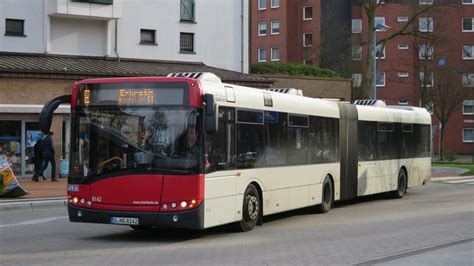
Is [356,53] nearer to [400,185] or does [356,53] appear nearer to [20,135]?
[20,135]

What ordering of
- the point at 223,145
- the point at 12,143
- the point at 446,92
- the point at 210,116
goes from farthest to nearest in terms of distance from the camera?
1. the point at 446,92
2. the point at 12,143
3. the point at 223,145
4. the point at 210,116

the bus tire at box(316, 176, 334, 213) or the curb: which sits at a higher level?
the bus tire at box(316, 176, 334, 213)

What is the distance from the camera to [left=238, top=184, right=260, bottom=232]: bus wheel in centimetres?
1276

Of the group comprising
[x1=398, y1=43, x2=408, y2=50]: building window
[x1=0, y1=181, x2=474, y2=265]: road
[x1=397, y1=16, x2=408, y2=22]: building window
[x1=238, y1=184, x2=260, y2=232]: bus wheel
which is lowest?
[x1=0, y1=181, x2=474, y2=265]: road

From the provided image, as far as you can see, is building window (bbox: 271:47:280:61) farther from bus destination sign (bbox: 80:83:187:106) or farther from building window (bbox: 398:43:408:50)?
bus destination sign (bbox: 80:83:187:106)

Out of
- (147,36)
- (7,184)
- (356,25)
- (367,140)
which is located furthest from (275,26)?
(7,184)

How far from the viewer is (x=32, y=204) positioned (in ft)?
59.4

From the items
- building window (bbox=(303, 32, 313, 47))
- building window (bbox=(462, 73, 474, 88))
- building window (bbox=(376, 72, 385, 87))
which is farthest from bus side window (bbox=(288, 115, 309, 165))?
building window (bbox=(376, 72, 385, 87))

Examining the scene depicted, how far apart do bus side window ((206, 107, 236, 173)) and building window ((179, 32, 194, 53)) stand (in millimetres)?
21865

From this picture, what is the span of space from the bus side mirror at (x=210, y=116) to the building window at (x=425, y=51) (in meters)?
51.2

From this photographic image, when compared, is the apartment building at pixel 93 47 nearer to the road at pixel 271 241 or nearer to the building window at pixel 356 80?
the road at pixel 271 241

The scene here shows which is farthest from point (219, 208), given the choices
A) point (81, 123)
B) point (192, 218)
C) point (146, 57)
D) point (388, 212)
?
point (146, 57)

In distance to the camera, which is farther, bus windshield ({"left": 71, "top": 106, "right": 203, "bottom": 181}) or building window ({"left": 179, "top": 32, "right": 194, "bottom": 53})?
building window ({"left": 179, "top": 32, "right": 194, "bottom": 53})

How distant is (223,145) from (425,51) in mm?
51749
